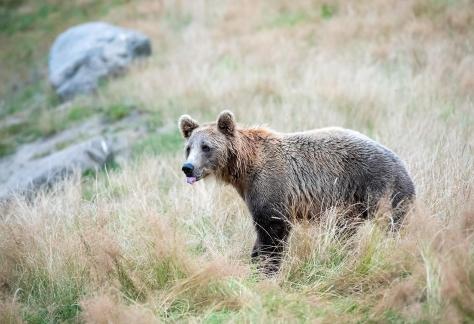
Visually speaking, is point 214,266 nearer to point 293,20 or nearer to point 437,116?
point 437,116

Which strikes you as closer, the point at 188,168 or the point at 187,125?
the point at 188,168

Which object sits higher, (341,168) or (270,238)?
(341,168)

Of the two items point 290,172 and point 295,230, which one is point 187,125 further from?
point 295,230

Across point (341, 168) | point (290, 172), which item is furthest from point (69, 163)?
A: point (341, 168)

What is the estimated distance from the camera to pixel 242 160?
6.13 metres

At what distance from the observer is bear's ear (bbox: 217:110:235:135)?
20.0 feet

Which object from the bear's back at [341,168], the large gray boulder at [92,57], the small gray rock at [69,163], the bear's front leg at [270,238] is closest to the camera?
the bear's back at [341,168]

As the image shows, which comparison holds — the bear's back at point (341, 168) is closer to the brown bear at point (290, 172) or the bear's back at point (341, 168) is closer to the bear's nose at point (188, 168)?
the brown bear at point (290, 172)

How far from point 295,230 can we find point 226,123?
140 cm

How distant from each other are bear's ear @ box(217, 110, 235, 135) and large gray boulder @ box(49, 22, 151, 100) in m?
12.2

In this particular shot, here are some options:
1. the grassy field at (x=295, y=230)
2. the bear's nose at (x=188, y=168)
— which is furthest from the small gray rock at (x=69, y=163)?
the bear's nose at (x=188, y=168)

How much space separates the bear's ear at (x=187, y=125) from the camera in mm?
6324

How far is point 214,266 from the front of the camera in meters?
5.07

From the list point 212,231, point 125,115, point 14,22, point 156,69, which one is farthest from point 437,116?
point 14,22
